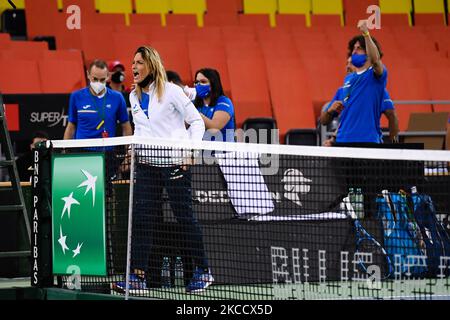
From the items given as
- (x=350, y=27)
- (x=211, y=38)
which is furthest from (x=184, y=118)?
(x=350, y=27)

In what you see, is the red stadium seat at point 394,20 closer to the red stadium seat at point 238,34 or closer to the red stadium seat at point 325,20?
the red stadium seat at point 325,20

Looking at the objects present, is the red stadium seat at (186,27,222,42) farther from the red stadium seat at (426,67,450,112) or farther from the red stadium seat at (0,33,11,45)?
the red stadium seat at (426,67,450,112)

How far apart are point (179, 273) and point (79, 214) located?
2.66 ft

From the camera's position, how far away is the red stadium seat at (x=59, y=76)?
48.4 feet

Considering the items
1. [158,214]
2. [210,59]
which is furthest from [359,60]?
[210,59]

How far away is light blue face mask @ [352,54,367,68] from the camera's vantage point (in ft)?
25.2

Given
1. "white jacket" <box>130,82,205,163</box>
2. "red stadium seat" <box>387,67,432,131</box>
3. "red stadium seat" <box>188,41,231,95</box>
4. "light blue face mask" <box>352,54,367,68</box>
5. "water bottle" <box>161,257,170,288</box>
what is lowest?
"water bottle" <box>161,257,170,288</box>

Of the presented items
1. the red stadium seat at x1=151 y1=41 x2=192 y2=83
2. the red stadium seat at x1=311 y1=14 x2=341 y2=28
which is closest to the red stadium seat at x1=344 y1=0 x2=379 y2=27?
the red stadium seat at x1=311 y1=14 x2=341 y2=28

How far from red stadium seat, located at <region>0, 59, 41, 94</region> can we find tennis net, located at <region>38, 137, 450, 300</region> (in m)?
7.32

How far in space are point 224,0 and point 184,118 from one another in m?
12.4

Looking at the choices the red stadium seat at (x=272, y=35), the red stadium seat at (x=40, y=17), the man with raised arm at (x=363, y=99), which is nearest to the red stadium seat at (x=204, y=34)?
the red stadium seat at (x=272, y=35)

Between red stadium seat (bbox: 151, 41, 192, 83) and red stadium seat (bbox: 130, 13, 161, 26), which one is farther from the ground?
red stadium seat (bbox: 130, 13, 161, 26)

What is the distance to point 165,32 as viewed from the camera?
56.5 ft
